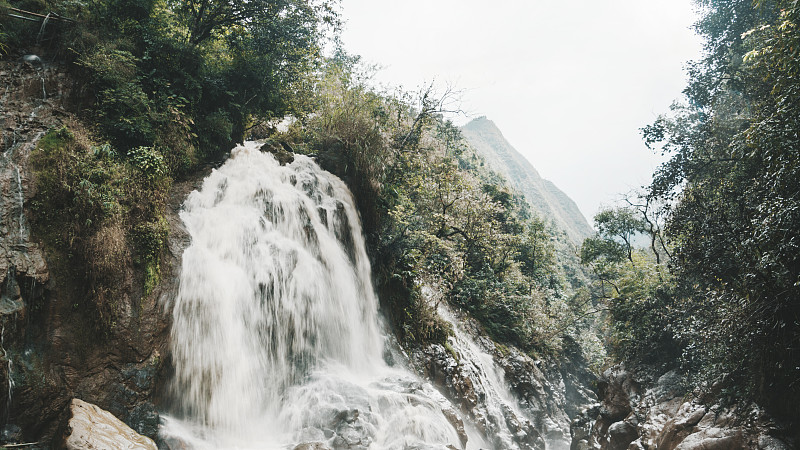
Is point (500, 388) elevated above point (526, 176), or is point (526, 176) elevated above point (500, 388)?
point (526, 176)

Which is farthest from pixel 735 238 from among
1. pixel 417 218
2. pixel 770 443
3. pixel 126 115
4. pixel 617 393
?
pixel 126 115

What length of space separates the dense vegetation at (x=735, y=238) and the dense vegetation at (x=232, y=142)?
593cm

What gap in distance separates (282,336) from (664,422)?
29.3 feet

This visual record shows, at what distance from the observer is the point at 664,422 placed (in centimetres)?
887

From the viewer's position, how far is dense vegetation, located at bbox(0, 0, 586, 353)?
5.46 meters

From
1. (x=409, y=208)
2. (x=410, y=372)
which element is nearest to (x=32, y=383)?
(x=410, y=372)

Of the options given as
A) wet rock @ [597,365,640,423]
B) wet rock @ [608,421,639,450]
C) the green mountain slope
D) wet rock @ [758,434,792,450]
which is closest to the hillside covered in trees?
wet rock @ [758,434,792,450]

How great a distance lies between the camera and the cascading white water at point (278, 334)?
→ 5.62m

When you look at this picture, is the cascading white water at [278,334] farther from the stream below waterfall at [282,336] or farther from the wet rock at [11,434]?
the wet rock at [11,434]

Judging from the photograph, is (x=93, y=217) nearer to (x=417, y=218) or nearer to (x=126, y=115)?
(x=126, y=115)

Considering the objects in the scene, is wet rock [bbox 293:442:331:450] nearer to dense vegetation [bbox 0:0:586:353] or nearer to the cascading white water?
the cascading white water

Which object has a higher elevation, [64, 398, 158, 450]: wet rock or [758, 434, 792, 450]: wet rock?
[64, 398, 158, 450]: wet rock

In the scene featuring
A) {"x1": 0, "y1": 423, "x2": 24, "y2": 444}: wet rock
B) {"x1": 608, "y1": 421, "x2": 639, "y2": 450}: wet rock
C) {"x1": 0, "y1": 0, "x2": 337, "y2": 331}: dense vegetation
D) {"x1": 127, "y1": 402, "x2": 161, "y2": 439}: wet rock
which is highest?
{"x1": 0, "y1": 0, "x2": 337, "y2": 331}: dense vegetation

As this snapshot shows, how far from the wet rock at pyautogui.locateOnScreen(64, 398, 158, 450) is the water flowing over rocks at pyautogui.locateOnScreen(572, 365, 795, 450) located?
27.7ft
